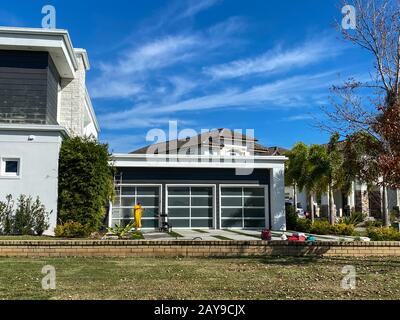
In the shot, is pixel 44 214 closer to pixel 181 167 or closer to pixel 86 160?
pixel 86 160

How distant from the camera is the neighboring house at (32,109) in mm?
16875

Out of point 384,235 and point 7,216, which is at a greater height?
point 7,216

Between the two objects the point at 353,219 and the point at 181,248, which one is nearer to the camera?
the point at 181,248

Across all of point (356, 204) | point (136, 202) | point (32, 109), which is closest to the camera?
point (32, 109)

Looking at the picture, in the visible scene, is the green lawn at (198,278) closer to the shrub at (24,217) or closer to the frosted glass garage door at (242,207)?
the shrub at (24,217)

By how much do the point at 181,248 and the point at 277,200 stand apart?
15.3 meters

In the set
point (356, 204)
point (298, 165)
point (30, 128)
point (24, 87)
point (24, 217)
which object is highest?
point (24, 87)

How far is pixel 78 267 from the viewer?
929 centimetres

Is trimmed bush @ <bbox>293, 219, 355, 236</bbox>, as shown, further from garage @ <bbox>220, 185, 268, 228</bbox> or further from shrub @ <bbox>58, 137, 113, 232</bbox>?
shrub @ <bbox>58, 137, 113, 232</bbox>

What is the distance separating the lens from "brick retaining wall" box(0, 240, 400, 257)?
1102 centimetres

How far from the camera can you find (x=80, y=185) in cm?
1702

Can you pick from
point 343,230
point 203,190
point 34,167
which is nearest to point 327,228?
point 343,230

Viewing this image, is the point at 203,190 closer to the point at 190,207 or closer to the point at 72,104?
the point at 190,207

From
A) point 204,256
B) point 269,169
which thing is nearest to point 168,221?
point 269,169
